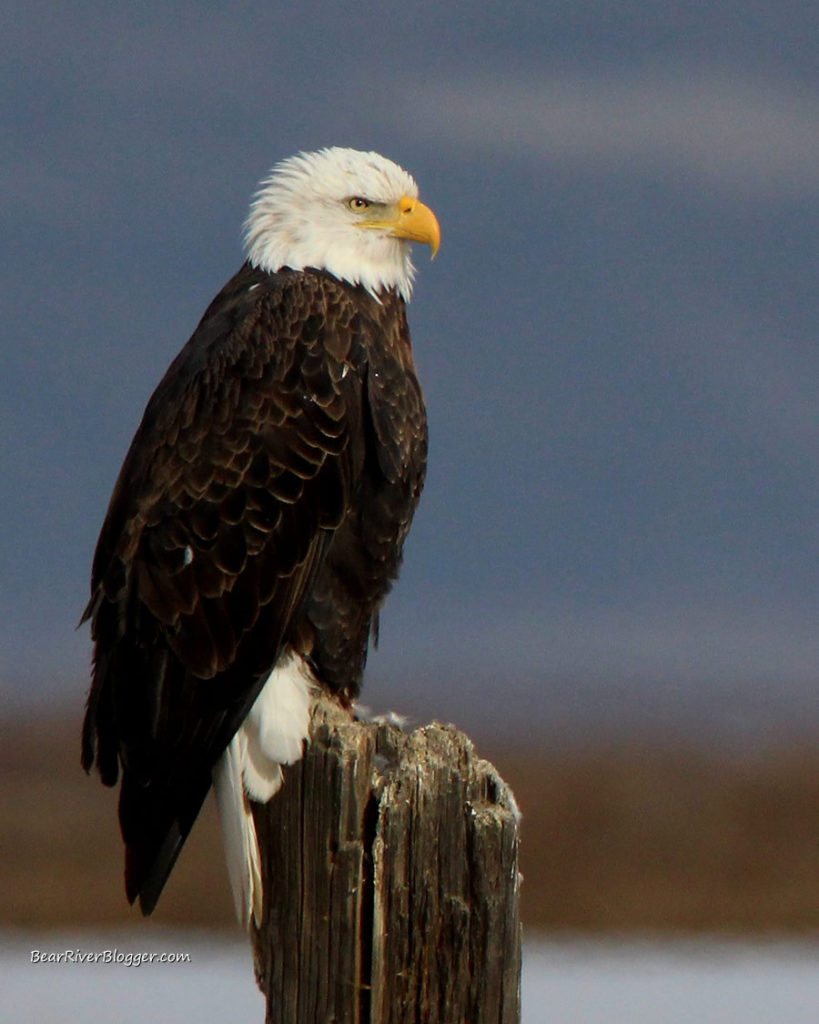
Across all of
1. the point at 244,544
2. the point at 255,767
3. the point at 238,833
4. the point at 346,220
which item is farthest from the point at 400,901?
the point at 346,220

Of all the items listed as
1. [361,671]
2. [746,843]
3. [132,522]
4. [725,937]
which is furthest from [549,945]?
[132,522]

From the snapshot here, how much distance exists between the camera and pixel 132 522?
5438mm

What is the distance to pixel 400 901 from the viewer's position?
4.20 m

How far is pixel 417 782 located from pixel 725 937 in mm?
11587

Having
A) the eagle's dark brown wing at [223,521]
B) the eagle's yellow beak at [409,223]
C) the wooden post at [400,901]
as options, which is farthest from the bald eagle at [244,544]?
the wooden post at [400,901]

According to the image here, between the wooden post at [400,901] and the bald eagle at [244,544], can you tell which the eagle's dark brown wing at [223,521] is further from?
the wooden post at [400,901]

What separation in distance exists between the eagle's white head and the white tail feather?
4.57 feet

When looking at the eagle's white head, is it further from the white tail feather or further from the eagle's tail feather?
the eagle's tail feather

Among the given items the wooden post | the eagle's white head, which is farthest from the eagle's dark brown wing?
the wooden post

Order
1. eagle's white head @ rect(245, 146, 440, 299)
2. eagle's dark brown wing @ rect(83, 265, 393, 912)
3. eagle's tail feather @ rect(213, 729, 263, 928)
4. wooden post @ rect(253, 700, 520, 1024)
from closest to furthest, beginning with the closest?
wooden post @ rect(253, 700, 520, 1024), eagle's tail feather @ rect(213, 729, 263, 928), eagle's dark brown wing @ rect(83, 265, 393, 912), eagle's white head @ rect(245, 146, 440, 299)

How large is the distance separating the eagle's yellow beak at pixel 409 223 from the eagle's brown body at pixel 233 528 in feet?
1.48

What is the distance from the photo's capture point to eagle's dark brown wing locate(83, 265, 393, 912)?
5.28 meters

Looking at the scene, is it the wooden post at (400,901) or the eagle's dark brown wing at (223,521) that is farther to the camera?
the eagle's dark brown wing at (223,521)

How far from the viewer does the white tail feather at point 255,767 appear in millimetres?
4691
